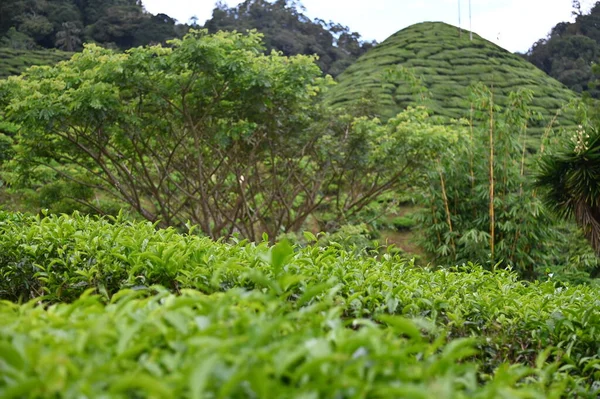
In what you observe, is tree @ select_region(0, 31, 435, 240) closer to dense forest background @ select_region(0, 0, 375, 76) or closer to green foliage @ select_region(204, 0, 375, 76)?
dense forest background @ select_region(0, 0, 375, 76)

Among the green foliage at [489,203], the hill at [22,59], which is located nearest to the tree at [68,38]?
the hill at [22,59]

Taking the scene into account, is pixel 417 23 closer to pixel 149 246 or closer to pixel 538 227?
pixel 538 227

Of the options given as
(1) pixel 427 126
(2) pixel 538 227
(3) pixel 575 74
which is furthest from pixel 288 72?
(3) pixel 575 74

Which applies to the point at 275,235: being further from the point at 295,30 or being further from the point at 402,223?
the point at 295,30

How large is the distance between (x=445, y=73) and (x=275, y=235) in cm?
1440

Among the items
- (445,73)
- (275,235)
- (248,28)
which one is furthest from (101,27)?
(275,235)

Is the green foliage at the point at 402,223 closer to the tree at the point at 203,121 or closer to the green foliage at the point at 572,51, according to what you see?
the tree at the point at 203,121

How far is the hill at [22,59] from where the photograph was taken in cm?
1472

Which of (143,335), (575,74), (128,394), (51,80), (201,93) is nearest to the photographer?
(128,394)

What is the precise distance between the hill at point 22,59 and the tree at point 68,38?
137cm

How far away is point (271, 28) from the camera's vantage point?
2506 centimetres

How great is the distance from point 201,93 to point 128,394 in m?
5.93

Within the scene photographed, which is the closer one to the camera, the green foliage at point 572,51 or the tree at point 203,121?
the tree at point 203,121

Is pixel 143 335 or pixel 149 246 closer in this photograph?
pixel 143 335
